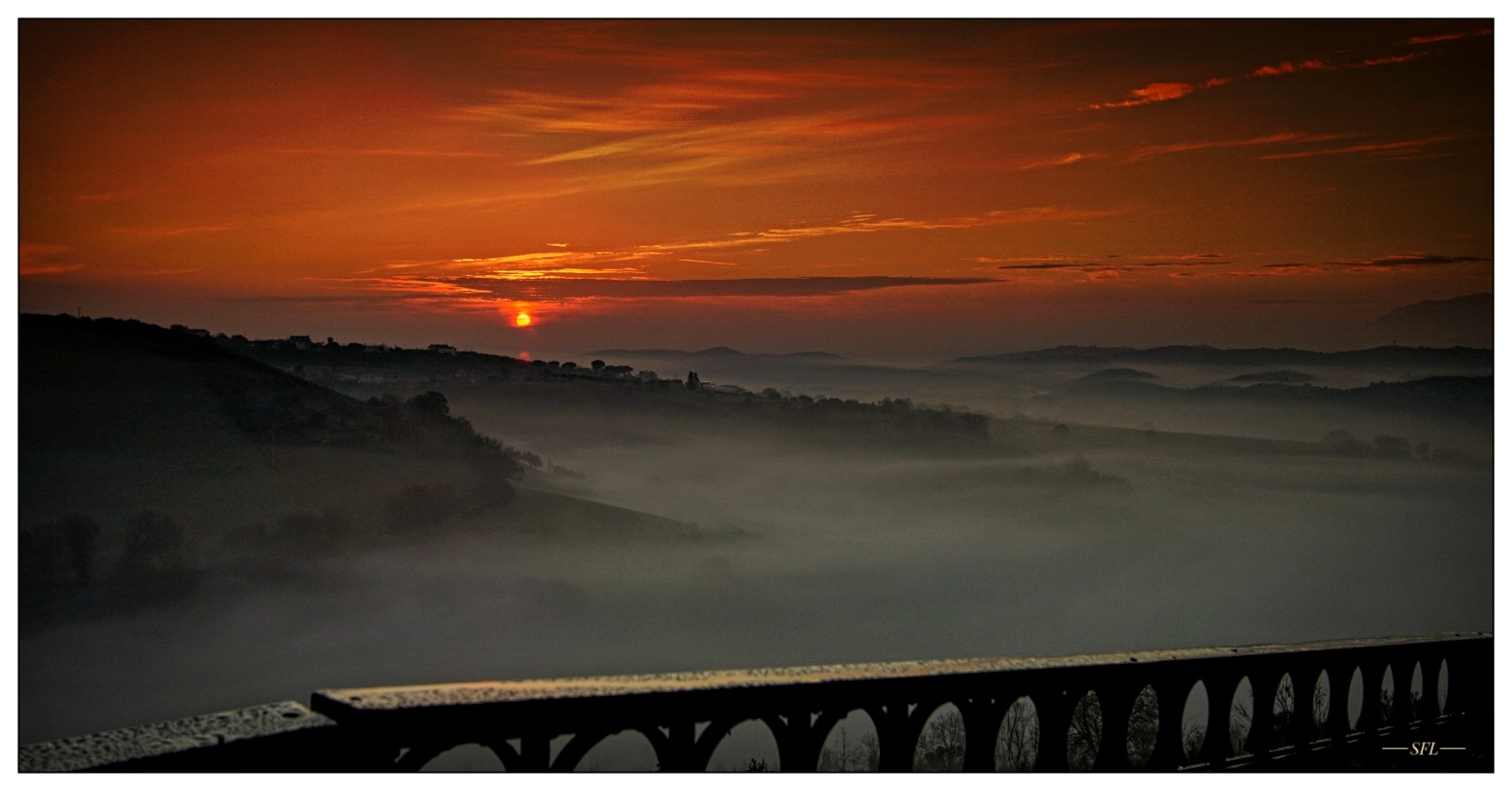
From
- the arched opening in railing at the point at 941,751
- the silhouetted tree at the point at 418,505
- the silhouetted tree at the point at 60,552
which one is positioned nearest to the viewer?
the arched opening in railing at the point at 941,751

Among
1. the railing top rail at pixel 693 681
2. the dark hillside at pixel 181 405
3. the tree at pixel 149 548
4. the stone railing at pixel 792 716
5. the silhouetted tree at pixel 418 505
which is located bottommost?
the tree at pixel 149 548

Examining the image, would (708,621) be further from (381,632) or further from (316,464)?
(316,464)

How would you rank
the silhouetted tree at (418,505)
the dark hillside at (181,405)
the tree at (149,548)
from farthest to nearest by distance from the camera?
the silhouetted tree at (418,505) → the tree at (149,548) → the dark hillside at (181,405)

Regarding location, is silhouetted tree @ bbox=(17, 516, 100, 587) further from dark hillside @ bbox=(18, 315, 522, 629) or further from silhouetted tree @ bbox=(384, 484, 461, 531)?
silhouetted tree @ bbox=(384, 484, 461, 531)

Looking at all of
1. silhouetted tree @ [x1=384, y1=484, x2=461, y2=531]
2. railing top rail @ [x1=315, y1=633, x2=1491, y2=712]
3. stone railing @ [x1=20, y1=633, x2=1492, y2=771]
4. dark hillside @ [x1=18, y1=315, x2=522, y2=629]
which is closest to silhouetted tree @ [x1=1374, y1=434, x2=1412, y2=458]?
dark hillside @ [x1=18, y1=315, x2=522, y2=629]

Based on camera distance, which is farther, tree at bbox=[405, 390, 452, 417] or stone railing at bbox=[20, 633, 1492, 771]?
tree at bbox=[405, 390, 452, 417]

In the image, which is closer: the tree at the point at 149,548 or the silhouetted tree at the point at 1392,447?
the silhouetted tree at the point at 1392,447

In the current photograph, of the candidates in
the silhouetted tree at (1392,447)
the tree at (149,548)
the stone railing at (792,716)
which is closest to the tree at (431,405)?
the tree at (149,548)

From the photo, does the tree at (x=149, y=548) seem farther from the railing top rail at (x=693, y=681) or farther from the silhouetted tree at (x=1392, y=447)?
the railing top rail at (x=693, y=681)

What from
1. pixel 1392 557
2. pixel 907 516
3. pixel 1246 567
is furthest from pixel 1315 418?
pixel 907 516
